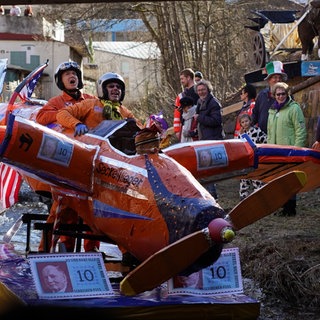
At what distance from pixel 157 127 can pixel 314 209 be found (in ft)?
18.8

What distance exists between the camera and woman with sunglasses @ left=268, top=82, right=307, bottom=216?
11828mm

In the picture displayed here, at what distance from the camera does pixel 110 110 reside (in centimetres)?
870

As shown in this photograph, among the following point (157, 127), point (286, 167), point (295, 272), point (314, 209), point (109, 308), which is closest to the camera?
point (109, 308)

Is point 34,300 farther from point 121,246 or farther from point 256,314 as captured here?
point 256,314

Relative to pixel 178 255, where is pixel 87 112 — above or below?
above

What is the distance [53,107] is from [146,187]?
280 centimetres

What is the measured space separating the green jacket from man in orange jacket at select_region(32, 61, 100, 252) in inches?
130

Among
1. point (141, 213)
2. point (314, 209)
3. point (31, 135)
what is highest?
point (31, 135)

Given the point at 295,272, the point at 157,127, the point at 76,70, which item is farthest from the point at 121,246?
the point at 76,70

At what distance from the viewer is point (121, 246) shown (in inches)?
296

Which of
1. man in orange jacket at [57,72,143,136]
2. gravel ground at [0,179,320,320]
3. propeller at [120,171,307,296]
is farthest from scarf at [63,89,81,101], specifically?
propeller at [120,171,307,296]

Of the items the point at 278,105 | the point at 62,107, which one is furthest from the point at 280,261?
the point at 278,105

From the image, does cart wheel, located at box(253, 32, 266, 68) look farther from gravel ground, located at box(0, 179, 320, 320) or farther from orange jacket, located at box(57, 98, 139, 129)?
orange jacket, located at box(57, 98, 139, 129)

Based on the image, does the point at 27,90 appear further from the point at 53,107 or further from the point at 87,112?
the point at 87,112
